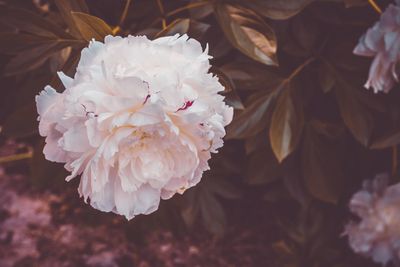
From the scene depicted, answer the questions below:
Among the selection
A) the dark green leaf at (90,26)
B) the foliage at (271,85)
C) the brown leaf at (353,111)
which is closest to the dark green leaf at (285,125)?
the foliage at (271,85)

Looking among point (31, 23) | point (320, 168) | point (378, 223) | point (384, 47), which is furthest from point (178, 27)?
point (378, 223)

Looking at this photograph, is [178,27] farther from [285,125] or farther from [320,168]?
[320,168]

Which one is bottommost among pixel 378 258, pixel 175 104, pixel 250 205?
pixel 250 205

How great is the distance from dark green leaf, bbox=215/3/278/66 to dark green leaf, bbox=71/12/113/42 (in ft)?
0.85

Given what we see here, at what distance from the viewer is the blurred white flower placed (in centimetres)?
135

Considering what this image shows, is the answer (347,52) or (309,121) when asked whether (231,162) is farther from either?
(347,52)

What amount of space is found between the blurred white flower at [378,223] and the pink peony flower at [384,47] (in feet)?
1.28

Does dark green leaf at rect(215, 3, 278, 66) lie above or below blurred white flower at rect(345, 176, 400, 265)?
above

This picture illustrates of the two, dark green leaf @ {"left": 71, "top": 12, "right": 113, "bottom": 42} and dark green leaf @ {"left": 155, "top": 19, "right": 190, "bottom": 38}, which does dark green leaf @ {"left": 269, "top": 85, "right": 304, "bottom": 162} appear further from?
dark green leaf @ {"left": 71, "top": 12, "right": 113, "bottom": 42}

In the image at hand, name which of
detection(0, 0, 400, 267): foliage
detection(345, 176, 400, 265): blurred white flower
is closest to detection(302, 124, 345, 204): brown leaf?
detection(0, 0, 400, 267): foliage

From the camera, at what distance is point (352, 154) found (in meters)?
1.56

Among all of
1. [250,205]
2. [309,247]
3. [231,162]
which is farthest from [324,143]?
[250,205]

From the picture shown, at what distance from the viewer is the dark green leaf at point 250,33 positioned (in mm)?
966

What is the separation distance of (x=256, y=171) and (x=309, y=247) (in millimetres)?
367
